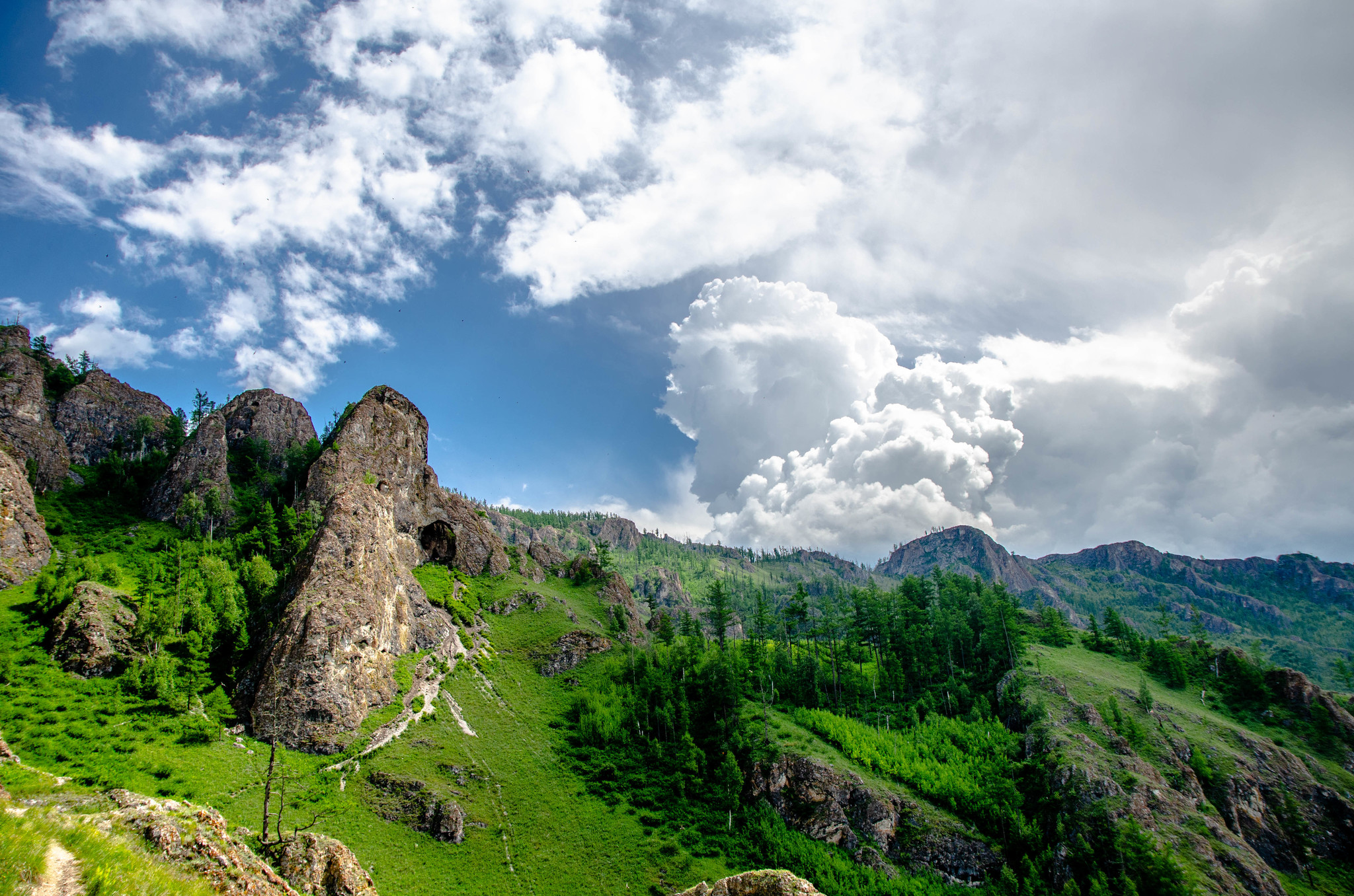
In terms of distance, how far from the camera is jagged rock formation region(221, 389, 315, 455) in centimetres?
12194

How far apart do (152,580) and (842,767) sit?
336 feet

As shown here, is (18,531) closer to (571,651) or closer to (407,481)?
(407,481)

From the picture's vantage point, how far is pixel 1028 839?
2397 inches

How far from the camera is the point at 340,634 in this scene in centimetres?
6894

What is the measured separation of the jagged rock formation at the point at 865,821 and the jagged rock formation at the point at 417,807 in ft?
128

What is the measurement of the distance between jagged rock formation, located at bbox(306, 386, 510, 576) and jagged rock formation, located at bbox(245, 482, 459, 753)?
1725cm

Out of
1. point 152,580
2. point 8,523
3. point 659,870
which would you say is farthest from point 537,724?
point 8,523

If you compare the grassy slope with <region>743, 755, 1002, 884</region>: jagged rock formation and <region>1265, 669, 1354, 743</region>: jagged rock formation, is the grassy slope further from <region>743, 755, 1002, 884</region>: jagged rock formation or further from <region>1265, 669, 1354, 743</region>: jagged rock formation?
<region>743, 755, 1002, 884</region>: jagged rock formation

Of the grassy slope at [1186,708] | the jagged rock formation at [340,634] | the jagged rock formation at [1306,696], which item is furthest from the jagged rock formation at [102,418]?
the jagged rock formation at [1306,696]

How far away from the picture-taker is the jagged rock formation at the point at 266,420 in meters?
122

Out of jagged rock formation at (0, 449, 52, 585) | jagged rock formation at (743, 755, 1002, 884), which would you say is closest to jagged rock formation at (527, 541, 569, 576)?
jagged rock formation at (743, 755, 1002, 884)

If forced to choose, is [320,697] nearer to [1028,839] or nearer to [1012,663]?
[1028,839]

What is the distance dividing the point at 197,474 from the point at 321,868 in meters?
99.1

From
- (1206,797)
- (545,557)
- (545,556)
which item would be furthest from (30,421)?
(1206,797)
